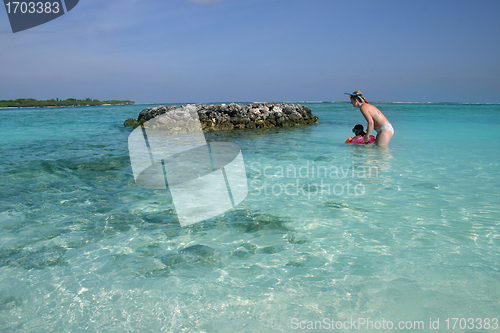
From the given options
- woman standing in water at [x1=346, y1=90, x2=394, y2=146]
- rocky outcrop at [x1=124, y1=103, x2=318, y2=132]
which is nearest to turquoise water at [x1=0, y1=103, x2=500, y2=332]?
woman standing in water at [x1=346, y1=90, x2=394, y2=146]

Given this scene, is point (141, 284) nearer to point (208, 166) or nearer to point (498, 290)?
point (498, 290)

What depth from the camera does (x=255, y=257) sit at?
340 cm

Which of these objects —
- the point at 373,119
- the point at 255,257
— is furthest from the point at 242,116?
the point at 255,257

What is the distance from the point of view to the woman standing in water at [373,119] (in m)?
10.1

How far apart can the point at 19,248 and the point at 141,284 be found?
178 cm

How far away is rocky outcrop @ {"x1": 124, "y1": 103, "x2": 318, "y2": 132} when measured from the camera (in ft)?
63.4

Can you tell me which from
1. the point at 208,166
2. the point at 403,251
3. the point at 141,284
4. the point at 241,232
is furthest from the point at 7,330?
the point at 208,166

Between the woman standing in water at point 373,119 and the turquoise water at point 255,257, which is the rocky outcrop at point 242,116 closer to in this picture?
the woman standing in water at point 373,119

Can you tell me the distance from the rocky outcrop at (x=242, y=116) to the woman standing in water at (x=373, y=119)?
10.2 metres

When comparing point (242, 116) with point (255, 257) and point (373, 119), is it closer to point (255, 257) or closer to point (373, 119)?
point (373, 119)

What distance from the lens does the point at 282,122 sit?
69.8 ft

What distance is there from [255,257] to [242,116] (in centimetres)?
1709

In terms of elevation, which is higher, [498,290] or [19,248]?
[19,248]

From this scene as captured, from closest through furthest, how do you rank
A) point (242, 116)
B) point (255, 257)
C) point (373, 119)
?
1. point (255, 257)
2. point (373, 119)
3. point (242, 116)
